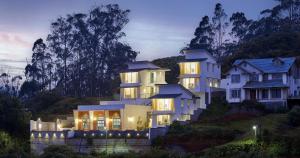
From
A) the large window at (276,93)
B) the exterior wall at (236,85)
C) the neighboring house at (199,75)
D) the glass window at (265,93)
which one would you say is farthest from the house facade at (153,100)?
the large window at (276,93)

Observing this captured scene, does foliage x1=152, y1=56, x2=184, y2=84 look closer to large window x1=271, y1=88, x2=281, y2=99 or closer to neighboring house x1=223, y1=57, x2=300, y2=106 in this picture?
neighboring house x1=223, y1=57, x2=300, y2=106

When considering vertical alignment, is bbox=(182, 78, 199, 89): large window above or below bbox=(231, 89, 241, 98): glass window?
above

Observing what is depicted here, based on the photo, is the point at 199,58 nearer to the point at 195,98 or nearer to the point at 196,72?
the point at 196,72

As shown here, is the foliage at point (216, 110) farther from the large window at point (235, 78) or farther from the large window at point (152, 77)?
the large window at point (152, 77)

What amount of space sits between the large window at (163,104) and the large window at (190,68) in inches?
282

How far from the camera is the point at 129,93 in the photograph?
71250mm

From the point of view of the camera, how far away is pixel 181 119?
64.0 metres

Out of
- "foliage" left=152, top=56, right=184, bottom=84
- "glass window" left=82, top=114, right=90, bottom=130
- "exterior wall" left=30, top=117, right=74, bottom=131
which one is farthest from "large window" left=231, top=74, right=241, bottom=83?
"exterior wall" left=30, top=117, right=74, bottom=131

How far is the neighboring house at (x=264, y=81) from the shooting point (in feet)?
212

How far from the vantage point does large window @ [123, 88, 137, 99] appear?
70.8 metres

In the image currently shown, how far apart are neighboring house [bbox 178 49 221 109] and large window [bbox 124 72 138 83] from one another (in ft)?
16.7

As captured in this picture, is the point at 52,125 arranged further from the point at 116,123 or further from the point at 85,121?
the point at 116,123

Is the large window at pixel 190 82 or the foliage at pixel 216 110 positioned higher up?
the large window at pixel 190 82

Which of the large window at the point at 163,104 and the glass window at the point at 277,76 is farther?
the glass window at the point at 277,76
